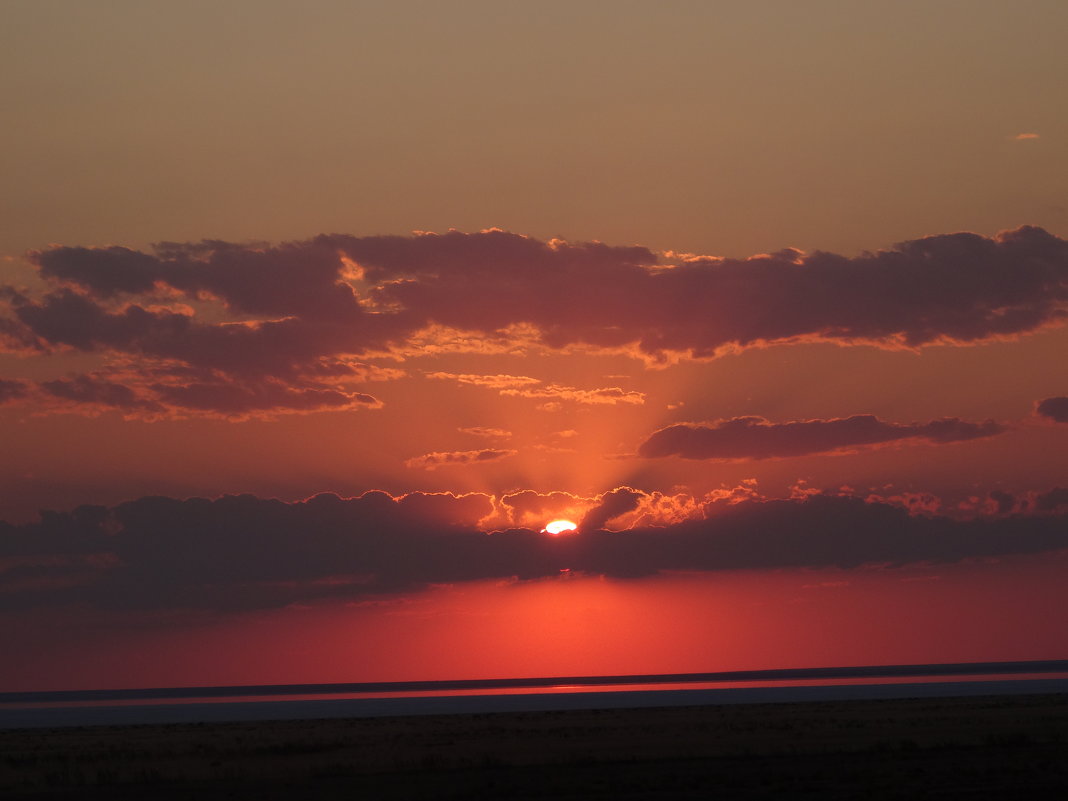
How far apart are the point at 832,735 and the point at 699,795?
2596cm

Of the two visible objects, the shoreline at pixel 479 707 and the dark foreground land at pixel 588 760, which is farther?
the shoreline at pixel 479 707

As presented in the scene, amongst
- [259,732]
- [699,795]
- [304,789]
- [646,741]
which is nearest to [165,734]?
[259,732]

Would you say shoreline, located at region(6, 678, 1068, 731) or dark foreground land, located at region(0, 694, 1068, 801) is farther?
shoreline, located at region(6, 678, 1068, 731)

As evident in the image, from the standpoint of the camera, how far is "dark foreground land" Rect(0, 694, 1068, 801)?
43.4m

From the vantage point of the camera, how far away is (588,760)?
53719 mm

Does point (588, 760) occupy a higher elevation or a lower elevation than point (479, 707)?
lower

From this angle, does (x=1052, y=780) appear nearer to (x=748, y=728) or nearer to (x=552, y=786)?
(x=552, y=786)

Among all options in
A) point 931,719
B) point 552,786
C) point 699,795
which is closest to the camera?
point 699,795

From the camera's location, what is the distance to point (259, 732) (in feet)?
277

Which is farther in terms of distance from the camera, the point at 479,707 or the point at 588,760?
the point at 479,707

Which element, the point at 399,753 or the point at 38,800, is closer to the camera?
the point at 38,800

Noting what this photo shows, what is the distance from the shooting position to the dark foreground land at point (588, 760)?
43406mm

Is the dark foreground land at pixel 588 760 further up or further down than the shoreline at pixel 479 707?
further down

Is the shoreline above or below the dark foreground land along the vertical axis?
above
